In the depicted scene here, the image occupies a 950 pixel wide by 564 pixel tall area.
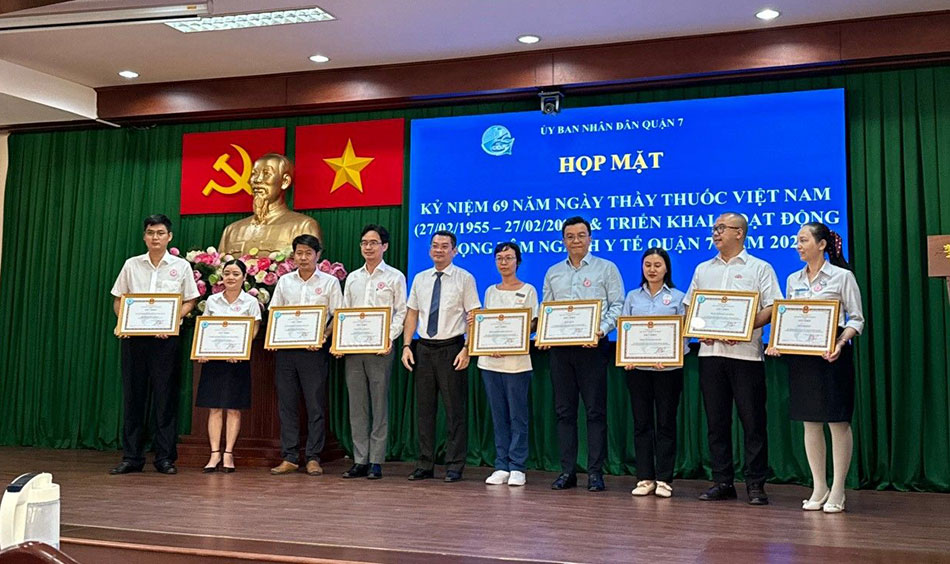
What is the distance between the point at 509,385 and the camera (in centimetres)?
553

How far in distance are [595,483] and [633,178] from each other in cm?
216

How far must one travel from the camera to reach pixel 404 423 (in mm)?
6727

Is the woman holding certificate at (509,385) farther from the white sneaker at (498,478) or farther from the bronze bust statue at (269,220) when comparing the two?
the bronze bust statue at (269,220)

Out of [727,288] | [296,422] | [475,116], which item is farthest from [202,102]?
[727,288]

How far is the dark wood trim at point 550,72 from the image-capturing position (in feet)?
18.3

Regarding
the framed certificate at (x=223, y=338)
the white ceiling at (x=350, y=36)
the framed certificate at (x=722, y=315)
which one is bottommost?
the framed certificate at (x=223, y=338)

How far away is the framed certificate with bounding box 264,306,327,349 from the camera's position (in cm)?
575

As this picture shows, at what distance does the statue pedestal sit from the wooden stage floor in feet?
1.07

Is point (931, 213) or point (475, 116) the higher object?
point (475, 116)

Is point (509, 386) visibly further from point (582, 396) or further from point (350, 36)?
point (350, 36)

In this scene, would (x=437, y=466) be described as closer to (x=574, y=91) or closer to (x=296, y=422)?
(x=296, y=422)

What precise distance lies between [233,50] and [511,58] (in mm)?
1935

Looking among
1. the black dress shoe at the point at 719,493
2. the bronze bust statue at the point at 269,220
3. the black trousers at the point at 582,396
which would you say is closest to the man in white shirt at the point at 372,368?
the bronze bust statue at the point at 269,220

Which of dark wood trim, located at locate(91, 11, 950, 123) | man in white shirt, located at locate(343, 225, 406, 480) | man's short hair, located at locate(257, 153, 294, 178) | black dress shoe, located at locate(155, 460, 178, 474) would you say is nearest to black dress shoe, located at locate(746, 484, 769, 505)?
man in white shirt, located at locate(343, 225, 406, 480)
